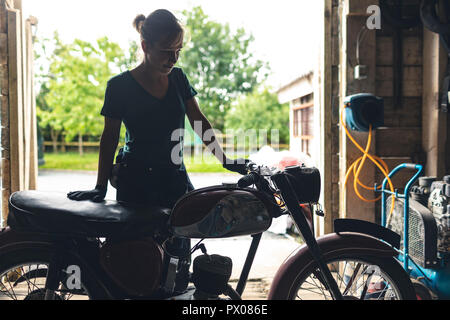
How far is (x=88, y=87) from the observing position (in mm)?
17906

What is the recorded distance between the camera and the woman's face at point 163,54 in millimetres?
1921

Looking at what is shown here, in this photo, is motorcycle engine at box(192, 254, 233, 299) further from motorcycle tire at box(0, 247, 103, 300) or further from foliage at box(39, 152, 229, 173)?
foliage at box(39, 152, 229, 173)

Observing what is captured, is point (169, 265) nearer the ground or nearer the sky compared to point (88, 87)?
nearer the ground

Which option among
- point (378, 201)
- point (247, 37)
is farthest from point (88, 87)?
point (378, 201)

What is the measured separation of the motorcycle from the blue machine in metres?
0.84

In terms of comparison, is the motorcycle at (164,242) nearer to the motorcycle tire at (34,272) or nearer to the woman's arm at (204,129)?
the motorcycle tire at (34,272)

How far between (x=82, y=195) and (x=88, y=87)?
56.8ft

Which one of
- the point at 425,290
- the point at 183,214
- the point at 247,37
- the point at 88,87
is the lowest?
the point at 425,290

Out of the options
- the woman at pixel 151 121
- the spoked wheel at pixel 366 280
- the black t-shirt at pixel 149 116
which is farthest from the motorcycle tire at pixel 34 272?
the spoked wheel at pixel 366 280

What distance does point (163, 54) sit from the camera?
6.33 feet

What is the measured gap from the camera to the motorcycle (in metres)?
1.57

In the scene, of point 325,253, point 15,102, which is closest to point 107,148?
point 325,253

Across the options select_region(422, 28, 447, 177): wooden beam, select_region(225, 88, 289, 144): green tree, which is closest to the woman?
select_region(422, 28, 447, 177): wooden beam
